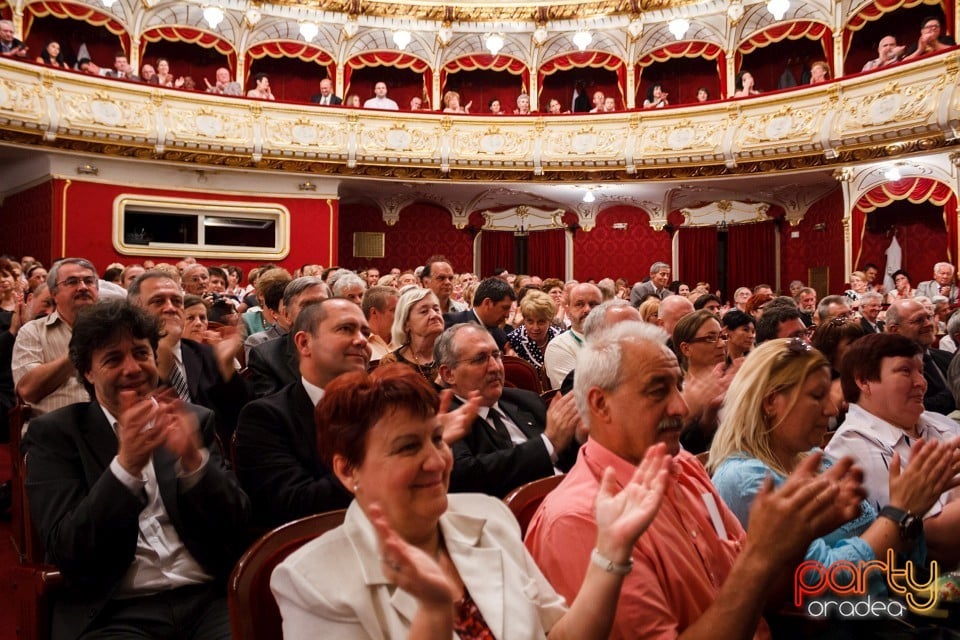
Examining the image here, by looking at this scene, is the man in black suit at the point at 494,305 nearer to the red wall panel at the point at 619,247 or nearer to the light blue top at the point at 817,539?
the light blue top at the point at 817,539

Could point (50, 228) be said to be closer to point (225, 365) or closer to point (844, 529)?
point (225, 365)

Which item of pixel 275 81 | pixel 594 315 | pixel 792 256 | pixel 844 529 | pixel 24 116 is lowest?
pixel 844 529

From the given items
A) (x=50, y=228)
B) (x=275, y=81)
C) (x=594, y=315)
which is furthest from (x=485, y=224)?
(x=594, y=315)

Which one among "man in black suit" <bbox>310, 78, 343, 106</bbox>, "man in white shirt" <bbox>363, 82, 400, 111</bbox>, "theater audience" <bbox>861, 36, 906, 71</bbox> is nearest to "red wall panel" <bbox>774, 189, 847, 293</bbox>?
"theater audience" <bbox>861, 36, 906, 71</bbox>

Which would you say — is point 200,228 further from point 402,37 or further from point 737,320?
point 737,320

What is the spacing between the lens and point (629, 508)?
1.13 meters

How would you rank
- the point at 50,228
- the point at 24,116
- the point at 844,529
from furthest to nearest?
the point at 50,228, the point at 24,116, the point at 844,529

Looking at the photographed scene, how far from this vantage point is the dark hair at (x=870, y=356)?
84.7 inches

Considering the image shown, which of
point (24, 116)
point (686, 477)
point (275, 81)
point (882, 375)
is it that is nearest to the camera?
point (686, 477)

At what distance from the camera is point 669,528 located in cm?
135

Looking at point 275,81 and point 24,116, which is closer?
point 24,116

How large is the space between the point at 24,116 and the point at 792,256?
10.8 m

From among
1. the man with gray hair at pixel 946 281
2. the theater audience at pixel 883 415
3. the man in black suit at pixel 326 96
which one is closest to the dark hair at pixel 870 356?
the theater audience at pixel 883 415

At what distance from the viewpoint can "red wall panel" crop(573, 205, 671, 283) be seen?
12.8 m
